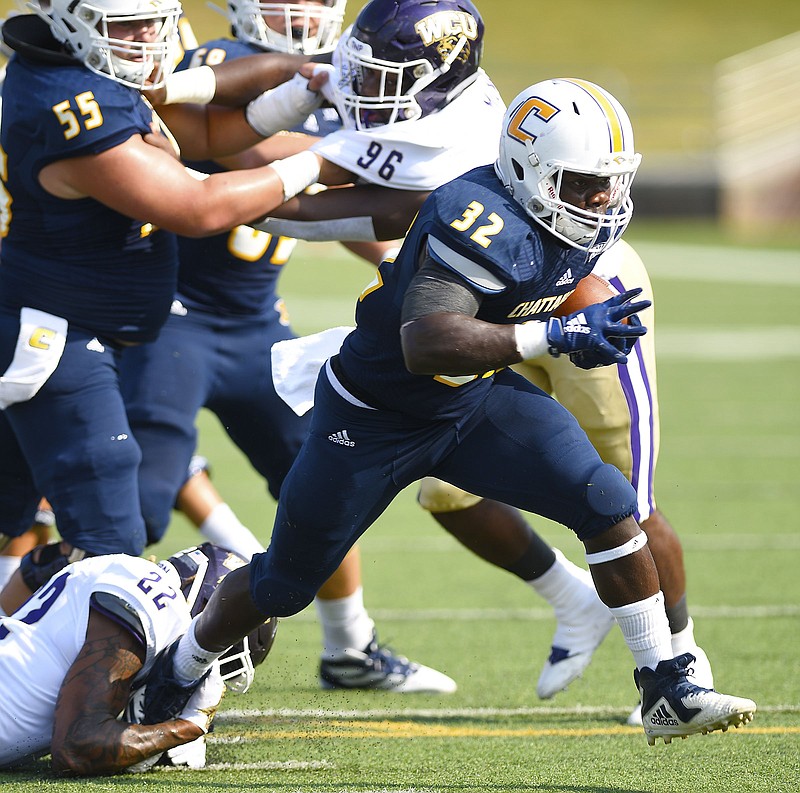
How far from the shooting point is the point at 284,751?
3.56 metres

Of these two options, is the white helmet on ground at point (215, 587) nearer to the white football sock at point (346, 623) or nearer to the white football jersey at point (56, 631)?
the white football jersey at point (56, 631)

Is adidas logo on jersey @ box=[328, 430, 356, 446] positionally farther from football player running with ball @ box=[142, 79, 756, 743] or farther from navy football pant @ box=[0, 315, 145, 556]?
navy football pant @ box=[0, 315, 145, 556]

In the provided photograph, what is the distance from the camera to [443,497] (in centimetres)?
409

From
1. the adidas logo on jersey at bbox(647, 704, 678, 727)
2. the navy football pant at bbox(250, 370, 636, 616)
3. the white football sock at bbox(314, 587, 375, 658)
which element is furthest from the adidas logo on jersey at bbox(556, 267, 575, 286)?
the white football sock at bbox(314, 587, 375, 658)

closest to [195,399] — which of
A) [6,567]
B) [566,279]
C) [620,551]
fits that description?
[6,567]

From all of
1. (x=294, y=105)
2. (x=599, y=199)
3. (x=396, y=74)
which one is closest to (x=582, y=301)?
(x=599, y=199)

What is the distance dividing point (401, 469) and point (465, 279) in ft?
1.62

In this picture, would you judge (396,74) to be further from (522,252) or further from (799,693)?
(799,693)

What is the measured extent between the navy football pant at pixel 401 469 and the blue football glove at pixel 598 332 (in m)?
0.31

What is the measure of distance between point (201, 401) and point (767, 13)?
120 ft

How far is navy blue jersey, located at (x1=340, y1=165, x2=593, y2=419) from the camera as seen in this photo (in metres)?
2.99

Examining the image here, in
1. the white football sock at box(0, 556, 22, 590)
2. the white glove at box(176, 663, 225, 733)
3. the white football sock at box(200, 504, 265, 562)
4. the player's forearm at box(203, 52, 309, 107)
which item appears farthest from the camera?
the white football sock at box(200, 504, 265, 562)

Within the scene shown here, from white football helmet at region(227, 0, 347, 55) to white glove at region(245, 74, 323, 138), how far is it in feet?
1.39

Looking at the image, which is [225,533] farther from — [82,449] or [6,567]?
[82,449]
